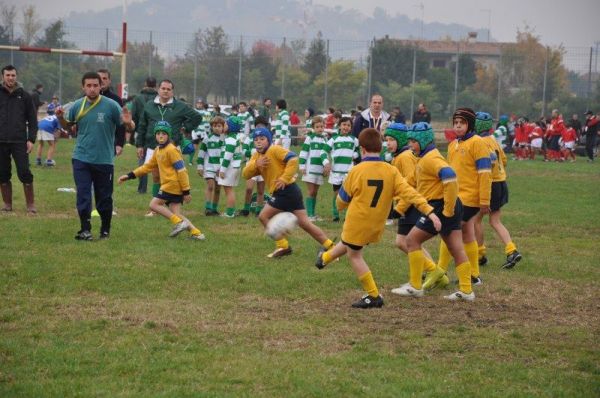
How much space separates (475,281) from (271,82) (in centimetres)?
3670

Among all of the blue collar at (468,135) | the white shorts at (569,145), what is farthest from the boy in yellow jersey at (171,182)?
the white shorts at (569,145)

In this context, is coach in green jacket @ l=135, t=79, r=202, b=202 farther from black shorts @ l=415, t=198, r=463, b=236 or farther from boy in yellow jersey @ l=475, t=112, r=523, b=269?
black shorts @ l=415, t=198, r=463, b=236

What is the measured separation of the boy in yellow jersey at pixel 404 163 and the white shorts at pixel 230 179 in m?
5.52

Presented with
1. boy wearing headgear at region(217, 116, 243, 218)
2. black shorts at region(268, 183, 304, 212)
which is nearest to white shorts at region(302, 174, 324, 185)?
boy wearing headgear at region(217, 116, 243, 218)

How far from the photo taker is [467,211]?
10.8 m

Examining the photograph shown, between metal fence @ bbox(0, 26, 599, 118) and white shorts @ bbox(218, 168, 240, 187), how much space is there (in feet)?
95.6

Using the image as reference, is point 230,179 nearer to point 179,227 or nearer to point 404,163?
point 179,227

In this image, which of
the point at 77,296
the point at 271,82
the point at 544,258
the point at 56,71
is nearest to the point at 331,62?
the point at 271,82

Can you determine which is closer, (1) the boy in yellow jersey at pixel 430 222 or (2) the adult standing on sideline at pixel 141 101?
(1) the boy in yellow jersey at pixel 430 222

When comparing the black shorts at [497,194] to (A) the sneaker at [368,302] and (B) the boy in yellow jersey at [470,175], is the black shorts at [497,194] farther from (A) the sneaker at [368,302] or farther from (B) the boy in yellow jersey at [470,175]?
(A) the sneaker at [368,302]

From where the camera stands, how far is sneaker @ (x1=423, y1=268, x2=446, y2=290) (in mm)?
10469

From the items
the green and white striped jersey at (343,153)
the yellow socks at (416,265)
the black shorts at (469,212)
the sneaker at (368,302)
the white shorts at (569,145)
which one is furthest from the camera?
the white shorts at (569,145)

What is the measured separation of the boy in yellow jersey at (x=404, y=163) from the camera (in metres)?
10.3

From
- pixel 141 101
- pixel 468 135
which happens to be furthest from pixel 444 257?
pixel 141 101
